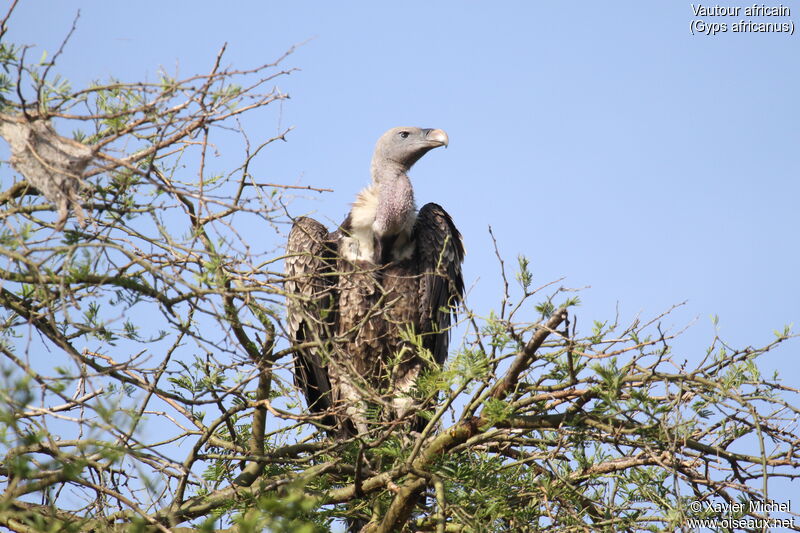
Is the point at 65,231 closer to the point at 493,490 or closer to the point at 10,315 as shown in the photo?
the point at 10,315

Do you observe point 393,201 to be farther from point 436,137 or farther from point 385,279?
point 436,137

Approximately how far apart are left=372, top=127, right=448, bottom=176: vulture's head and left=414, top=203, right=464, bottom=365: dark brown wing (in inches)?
22.3

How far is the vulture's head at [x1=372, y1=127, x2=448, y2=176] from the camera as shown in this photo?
7.71 meters

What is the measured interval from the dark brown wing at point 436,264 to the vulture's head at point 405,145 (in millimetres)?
567

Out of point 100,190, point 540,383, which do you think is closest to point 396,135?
point 540,383

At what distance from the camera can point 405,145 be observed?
7.74m

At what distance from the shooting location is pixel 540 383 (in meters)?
4.34

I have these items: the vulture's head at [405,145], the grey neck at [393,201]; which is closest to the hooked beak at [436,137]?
the vulture's head at [405,145]

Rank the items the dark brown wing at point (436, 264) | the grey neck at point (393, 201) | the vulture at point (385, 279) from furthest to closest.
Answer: the grey neck at point (393, 201)
the dark brown wing at point (436, 264)
the vulture at point (385, 279)

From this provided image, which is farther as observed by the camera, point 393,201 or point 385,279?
point 393,201

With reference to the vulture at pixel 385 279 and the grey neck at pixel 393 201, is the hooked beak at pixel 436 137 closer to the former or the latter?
the grey neck at pixel 393 201

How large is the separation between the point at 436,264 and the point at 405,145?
1.30m

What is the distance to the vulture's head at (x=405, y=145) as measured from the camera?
25.3ft

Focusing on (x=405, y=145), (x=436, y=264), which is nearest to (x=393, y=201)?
(x=436, y=264)
